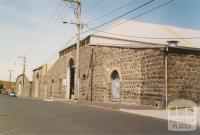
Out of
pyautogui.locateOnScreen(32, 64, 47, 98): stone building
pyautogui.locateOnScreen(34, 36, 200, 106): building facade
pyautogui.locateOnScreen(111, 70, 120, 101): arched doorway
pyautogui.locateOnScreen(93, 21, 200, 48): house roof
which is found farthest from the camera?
pyautogui.locateOnScreen(32, 64, 47, 98): stone building

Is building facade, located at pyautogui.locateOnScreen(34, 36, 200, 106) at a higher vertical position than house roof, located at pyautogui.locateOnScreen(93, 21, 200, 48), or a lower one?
lower

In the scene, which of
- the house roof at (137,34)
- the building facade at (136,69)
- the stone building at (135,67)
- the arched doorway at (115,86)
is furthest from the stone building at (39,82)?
the arched doorway at (115,86)

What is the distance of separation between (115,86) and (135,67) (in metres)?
3.93

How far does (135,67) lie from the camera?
22.3 m

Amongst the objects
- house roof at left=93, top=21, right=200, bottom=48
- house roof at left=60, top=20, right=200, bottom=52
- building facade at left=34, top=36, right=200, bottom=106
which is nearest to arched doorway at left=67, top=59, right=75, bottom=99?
building facade at left=34, top=36, right=200, bottom=106

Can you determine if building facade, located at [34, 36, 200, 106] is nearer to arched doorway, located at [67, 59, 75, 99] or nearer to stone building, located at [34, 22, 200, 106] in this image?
stone building, located at [34, 22, 200, 106]

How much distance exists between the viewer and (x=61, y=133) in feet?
29.1

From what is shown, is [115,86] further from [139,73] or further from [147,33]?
[147,33]

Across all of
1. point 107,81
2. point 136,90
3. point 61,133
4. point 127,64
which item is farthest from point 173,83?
point 61,133

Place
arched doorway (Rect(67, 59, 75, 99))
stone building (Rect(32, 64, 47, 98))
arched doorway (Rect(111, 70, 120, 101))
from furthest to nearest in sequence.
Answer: stone building (Rect(32, 64, 47, 98)) → arched doorway (Rect(67, 59, 75, 99)) → arched doorway (Rect(111, 70, 120, 101))

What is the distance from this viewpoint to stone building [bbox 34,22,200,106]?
63.9ft

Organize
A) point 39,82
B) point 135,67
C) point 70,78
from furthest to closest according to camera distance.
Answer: point 39,82 → point 70,78 → point 135,67

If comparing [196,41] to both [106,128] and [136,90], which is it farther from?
[106,128]

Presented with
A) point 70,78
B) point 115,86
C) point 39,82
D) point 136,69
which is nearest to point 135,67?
point 136,69
